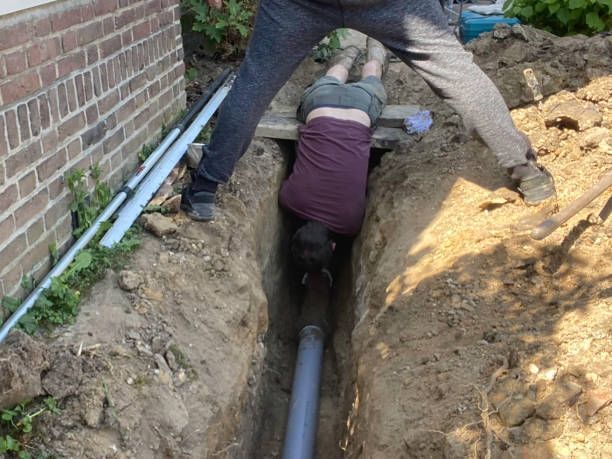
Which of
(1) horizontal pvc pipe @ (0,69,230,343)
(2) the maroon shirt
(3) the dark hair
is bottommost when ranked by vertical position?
(3) the dark hair

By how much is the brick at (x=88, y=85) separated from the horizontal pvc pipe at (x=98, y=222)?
510mm

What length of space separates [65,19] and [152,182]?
96cm

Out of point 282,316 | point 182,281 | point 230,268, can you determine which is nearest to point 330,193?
point 282,316

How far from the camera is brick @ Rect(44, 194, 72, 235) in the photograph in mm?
2913

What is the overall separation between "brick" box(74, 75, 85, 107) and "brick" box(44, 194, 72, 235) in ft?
1.38

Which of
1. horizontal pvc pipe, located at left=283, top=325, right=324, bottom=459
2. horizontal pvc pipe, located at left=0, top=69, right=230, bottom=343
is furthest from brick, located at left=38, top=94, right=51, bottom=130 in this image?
horizontal pvc pipe, located at left=283, top=325, right=324, bottom=459

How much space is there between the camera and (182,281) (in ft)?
10.6

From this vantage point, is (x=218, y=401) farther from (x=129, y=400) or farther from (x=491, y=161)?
(x=491, y=161)

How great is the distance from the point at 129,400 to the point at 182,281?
80 cm

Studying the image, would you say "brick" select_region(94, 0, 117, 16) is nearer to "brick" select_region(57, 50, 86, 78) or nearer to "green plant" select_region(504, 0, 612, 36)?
"brick" select_region(57, 50, 86, 78)

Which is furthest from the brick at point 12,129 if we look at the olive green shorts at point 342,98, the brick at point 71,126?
the olive green shorts at point 342,98

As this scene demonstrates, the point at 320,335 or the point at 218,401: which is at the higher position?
the point at 218,401

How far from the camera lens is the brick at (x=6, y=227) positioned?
2572 millimetres

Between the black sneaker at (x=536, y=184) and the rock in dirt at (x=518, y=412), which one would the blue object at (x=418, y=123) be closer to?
the black sneaker at (x=536, y=184)
